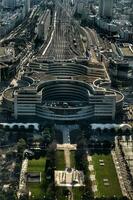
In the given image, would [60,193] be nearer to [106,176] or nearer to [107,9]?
[106,176]

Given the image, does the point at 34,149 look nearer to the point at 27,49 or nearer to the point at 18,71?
the point at 18,71

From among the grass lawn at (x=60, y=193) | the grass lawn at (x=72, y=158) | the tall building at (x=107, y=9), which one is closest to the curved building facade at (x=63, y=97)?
the grass lawn at (x=72, y=158)

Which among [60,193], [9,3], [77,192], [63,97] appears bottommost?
[77,192]

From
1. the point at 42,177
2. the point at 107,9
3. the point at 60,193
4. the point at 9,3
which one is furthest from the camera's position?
the point at 9,3

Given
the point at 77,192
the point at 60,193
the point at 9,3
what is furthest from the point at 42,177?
the point at 9,3

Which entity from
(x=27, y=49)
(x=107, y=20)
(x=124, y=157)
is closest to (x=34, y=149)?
(x=124, y=157)

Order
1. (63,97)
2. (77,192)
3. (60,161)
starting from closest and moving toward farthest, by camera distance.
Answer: (77,192) < (60,161) < (63,97)
